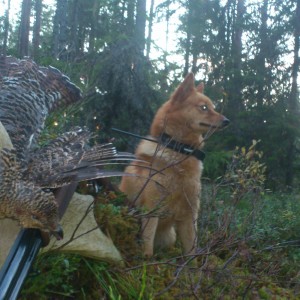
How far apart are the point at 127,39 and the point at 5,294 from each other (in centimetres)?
1113

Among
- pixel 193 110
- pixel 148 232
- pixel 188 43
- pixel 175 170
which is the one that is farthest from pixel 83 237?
pixel 188 43

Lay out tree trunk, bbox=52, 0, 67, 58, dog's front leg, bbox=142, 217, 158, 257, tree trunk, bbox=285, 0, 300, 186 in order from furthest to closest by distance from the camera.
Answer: tree trunk, bbox=52, 0, 67, 58 → tree trunk, bbox=285, 0, 300, 186 → dog's front leg, bbox=142, 217, 158, 257

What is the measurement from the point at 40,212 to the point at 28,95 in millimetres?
1233

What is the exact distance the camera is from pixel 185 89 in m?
5.00

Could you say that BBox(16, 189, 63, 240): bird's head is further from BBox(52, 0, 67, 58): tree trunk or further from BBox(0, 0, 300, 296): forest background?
BBox(52, 0, 67, 58): tree trunk

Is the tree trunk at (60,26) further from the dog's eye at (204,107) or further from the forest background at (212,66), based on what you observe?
the dog's eye at (204,107)

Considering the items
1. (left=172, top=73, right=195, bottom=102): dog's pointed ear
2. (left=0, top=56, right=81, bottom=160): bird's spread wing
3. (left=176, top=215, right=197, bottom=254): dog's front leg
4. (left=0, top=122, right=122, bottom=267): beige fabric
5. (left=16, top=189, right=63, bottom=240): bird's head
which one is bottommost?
(left=176, top=215, right=197, bottom=254): dog's front leg

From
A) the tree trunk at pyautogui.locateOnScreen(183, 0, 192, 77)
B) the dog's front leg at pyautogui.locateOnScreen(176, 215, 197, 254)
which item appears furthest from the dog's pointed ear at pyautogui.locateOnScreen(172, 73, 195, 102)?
the tree trunk at pyautogui.locateOnScreen(183, 0, 192, 77)

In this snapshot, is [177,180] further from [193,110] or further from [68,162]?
[68,162]

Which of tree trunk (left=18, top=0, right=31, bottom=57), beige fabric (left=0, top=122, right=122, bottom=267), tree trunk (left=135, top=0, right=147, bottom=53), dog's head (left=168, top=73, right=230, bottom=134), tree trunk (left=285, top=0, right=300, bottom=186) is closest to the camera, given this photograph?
beige fabric (left=0, top=122, right=122, bottom=267)

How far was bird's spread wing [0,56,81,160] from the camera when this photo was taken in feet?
8.68

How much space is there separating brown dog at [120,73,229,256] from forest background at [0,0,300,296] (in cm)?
517

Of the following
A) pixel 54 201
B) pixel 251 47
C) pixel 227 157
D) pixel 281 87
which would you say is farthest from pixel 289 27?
pixel 54 201

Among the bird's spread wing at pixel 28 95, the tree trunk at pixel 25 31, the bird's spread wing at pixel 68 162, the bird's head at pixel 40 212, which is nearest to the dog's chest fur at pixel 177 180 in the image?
the bird's spread wing at pixel 28 95
